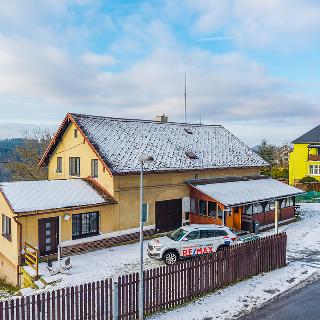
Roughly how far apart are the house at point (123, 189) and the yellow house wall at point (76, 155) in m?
0.07

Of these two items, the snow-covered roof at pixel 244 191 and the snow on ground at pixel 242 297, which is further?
the snow-covered roof at pixel 244 191

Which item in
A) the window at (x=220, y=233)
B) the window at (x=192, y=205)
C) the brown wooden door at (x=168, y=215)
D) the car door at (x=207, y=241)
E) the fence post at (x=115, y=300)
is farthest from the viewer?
the window at (x=192, y=205)

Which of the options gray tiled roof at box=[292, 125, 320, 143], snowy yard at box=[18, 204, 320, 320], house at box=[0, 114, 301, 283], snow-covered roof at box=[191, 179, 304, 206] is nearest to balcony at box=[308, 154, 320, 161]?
A: gray tiled roof at box=[292, 125, 320, 143]

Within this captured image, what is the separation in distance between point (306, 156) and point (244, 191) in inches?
1347

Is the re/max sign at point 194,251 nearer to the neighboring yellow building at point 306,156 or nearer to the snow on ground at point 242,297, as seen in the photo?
the snow on ground at point 242,297

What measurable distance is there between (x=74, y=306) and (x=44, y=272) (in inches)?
277

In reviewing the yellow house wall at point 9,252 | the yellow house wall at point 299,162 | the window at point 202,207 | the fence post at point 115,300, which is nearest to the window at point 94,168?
the yellow house wall at point 9,252

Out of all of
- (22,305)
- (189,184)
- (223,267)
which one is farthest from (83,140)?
(22,305)

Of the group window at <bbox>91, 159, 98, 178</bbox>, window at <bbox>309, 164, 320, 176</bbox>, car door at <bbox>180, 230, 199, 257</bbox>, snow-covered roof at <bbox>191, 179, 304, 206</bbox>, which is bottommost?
car door at <bbox>180, 230, 199, 257</bbox>

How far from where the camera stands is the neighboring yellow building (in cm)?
5616

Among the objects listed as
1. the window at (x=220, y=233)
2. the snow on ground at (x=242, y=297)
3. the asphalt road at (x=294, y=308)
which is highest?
the window at (x=220, y=233)

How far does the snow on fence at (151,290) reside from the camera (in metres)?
11.0

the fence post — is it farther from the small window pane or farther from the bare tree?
the bare tree

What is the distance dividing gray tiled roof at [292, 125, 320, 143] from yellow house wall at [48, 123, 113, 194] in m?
42.3
